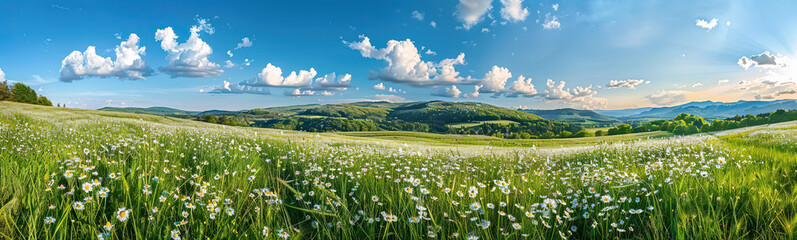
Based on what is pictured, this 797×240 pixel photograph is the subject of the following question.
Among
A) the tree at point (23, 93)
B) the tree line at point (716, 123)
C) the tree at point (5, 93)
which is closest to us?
the tree line at point (716, 123)

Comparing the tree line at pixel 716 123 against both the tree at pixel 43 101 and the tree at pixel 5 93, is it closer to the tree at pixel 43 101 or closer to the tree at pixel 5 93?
the tree at pixel 5 93

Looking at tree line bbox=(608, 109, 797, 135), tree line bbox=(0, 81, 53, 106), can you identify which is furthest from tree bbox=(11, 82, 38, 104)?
tree line bbox=(608, 109, 797, 135)

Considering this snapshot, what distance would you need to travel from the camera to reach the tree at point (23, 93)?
9931 cm

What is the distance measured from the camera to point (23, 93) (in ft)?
335

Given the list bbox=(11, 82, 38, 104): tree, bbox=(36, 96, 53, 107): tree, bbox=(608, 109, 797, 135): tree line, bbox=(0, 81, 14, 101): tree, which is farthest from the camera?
bbox=(36, 96, 53, 107): tree

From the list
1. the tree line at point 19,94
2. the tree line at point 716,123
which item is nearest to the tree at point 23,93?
the tree line at point 19,94

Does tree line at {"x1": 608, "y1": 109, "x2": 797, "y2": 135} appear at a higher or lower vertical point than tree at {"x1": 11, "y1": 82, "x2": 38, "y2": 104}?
lower

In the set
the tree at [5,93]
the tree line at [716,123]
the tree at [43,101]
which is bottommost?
the tree line at [716,123]

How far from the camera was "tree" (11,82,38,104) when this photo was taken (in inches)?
3910

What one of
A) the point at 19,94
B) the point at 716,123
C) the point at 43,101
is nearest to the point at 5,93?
the point at 19,94

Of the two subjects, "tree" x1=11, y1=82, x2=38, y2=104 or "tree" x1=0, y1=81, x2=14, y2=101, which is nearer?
"tree" x1=0, y1=81, x2=14, y2=101

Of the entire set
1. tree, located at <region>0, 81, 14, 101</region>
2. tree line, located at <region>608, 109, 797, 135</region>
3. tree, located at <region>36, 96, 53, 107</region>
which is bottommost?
tree line, located at <region>608, 109, 797, 135</region>

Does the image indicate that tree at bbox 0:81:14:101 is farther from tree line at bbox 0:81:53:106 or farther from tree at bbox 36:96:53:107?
tree at bbox 36:96:53:107

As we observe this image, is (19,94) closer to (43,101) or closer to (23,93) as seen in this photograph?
(23,93)
